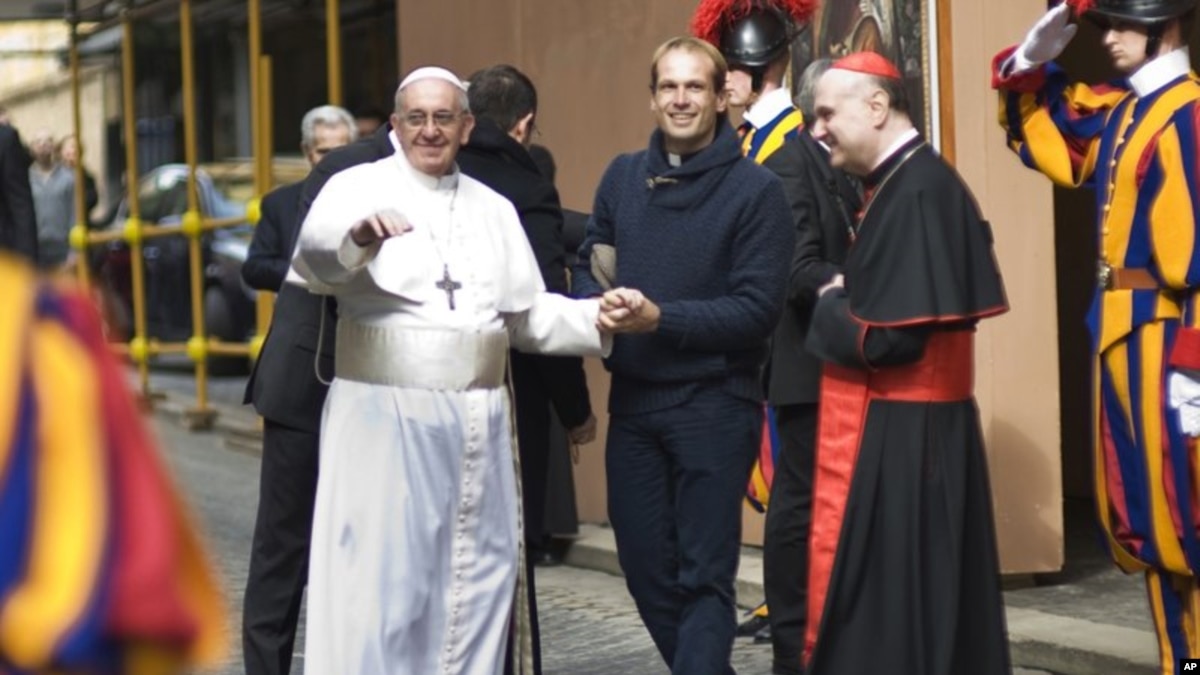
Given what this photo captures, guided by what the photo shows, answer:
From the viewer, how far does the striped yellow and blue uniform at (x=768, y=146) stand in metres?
7.78

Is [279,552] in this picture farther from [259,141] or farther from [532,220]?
[259,141]

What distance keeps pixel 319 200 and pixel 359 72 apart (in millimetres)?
10170

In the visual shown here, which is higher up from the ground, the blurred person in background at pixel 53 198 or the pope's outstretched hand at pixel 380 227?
the blurred person in background at pixel 53 198

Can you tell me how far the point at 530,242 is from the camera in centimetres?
670

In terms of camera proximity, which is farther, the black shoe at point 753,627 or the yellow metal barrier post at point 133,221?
the yellow metal barrier post at point 133,221

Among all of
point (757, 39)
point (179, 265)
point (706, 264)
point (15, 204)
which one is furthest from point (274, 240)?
point (179, 265)

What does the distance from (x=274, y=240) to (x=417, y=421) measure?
7.38 feet

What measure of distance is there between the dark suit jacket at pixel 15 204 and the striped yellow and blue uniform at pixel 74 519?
9.97 m

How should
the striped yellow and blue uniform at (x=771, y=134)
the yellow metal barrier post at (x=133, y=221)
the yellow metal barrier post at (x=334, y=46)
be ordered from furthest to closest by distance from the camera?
the yellow metal barrier post at (x=133, y=221)
the yellow metal barrier post at (x=334, y=46)
the striped yellow and blue uniform at (x=771, y=134)

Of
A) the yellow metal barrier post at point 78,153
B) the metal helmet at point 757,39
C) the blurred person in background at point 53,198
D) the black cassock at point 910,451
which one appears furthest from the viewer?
the blurred person in background at point 53,198

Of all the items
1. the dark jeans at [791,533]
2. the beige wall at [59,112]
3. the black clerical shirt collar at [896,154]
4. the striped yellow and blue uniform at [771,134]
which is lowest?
the dark jeans at [791,533]

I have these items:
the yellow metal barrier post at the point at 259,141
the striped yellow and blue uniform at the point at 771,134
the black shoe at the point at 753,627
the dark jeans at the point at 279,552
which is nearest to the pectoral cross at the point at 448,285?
the dark jeans at the point at 279,552

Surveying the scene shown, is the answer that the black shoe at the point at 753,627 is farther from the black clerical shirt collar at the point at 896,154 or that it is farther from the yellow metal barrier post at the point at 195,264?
the yellow metal barrier post at the point at 195,264

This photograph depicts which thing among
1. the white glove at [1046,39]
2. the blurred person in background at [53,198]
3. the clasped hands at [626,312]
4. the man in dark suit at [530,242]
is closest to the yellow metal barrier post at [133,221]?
the blurred person in background at [53,198]
